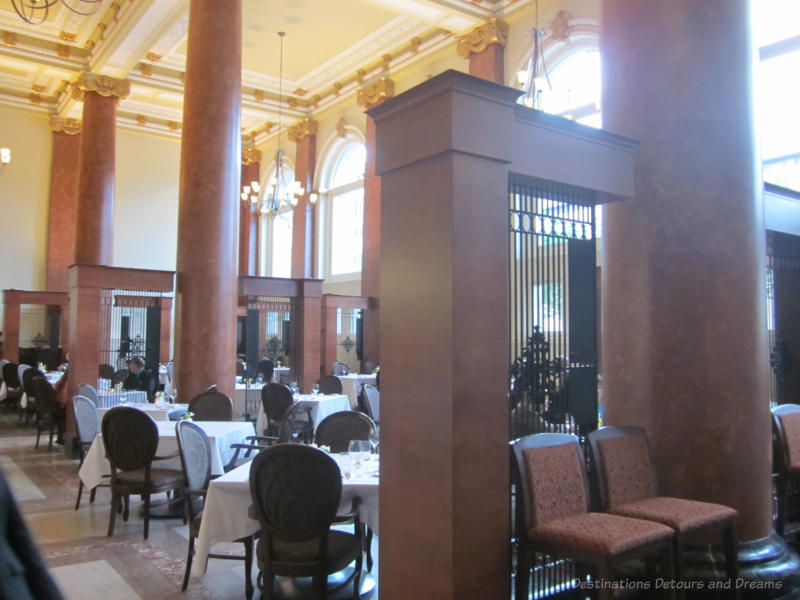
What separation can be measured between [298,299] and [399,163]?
840 centimetres

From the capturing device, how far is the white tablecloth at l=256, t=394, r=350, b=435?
809 cm

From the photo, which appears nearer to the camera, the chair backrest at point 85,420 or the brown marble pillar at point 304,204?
the chair backrest at point 85,420

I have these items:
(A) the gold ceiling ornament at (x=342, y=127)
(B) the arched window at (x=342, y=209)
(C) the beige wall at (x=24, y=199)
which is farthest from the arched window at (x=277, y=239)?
(C) the beige wall at (x=24, y=199)

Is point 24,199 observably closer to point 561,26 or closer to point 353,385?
point 353,385

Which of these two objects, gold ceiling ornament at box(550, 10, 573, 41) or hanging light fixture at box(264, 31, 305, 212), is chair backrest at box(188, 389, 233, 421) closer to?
hanging light fixture at box(264, 31, 305, 212)

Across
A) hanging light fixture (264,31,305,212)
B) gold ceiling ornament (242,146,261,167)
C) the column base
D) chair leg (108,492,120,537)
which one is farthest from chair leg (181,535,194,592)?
gold ceiling ornament (242,146,261,167)

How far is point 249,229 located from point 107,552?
1663cm

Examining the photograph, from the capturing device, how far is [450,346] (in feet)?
8.39

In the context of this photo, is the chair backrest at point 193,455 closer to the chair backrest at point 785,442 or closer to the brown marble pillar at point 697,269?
the brown marble pillar at point 697,269

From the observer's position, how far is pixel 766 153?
359 inches

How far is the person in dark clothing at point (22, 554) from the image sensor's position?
3.14ft

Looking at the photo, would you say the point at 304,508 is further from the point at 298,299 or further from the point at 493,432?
the point at 298,299

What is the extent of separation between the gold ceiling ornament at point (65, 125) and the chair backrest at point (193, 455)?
51.2ft

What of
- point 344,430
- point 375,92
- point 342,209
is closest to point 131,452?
point 344,430
